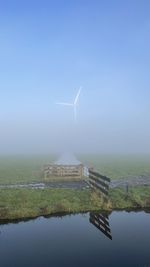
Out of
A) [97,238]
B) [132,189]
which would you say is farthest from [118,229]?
[132,189]

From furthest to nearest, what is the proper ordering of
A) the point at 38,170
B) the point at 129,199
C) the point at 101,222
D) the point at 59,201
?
1. the point at 38,170
2. the point at 129,199
3. the point at 59,201
4. the point at 101,222

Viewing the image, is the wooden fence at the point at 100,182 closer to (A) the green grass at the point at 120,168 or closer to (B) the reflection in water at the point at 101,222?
(B) the reflection in water at the point at 101,222

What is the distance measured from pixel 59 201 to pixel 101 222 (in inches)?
240

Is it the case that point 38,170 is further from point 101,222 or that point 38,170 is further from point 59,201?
point 101,222

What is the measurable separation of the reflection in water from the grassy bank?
166cm

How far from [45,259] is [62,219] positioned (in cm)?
962

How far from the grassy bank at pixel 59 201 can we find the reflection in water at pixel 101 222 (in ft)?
5.46

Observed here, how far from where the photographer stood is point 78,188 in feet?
140

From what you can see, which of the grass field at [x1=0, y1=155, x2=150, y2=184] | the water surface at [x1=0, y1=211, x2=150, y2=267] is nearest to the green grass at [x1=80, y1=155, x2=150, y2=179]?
the grass field at [x1=0, y1=155, x2=150, y2=184]

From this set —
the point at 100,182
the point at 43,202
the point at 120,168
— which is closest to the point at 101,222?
the point at 100,182

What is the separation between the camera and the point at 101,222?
1187 inches

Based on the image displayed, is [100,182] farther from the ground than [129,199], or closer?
farther from the ground

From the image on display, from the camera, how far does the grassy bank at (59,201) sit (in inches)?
1250

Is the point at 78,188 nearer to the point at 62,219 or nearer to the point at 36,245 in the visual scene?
the point at 62,219
